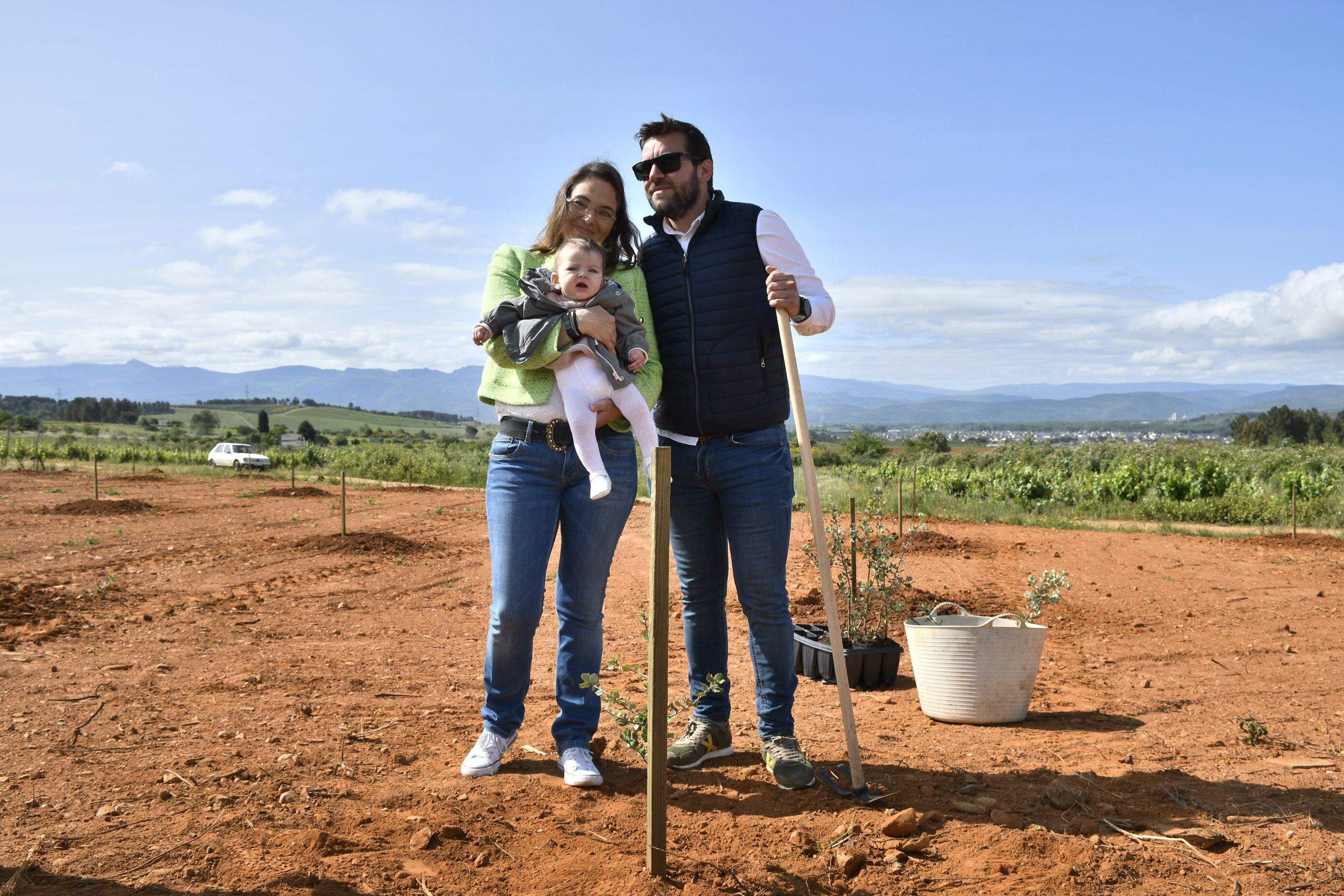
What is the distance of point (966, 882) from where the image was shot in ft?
7.68

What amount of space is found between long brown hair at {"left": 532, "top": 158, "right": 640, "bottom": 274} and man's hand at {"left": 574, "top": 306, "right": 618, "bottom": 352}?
12.5 inches

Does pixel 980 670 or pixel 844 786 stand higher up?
pixel 980 670

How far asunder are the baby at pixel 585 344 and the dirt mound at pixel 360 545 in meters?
7.74

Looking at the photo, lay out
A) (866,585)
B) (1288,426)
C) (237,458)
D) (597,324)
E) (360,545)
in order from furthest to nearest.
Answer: (1288,426), (237,458), (360,545), (866,585), (597,324)

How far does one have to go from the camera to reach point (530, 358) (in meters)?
2.71

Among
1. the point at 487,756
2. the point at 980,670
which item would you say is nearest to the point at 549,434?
the point at 487,756

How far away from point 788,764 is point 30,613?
556 cm

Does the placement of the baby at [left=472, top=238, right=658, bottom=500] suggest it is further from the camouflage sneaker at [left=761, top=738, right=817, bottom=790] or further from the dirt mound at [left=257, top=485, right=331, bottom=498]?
the dirt mound at [left=257, top=485, right=331, bottom=498]

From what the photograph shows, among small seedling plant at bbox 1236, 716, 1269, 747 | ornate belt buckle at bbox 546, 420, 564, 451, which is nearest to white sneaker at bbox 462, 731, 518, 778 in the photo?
ornate belt buckle at bbox 546, 420, 564, 451

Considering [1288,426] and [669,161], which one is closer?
[669,161]

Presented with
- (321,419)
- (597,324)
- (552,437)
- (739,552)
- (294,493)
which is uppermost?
(321,419)

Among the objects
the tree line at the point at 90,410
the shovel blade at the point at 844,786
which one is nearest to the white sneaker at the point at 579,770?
the shovel blade at the point at 844,786

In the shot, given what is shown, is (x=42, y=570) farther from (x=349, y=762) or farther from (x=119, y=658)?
(x=349, y=762)

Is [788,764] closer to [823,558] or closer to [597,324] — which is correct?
[823,558]
